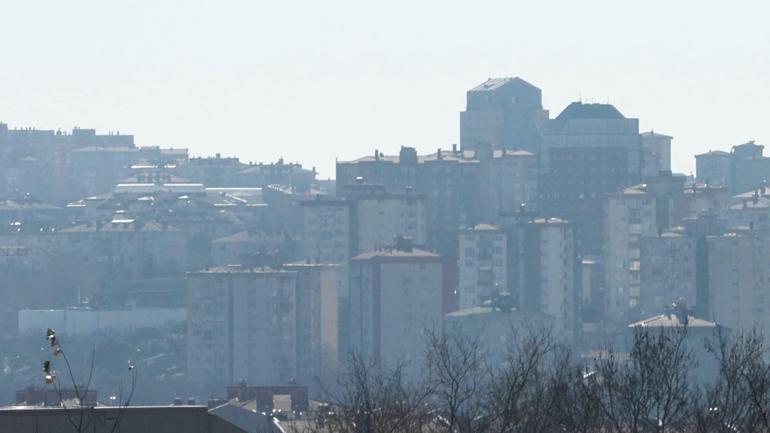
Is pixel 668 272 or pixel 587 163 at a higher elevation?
pixel 587 163

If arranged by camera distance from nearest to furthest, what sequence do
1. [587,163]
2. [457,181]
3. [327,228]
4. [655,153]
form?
[327,228] → [587,163] → [457,181] → [655,153]

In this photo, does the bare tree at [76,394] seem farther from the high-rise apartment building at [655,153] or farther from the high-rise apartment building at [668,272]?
the high-rise apartment building at [655,153]

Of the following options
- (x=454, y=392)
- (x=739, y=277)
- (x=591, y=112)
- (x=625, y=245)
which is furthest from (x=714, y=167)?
(x=454, y=392)

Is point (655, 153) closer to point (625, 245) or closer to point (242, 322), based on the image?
point (625, 245)

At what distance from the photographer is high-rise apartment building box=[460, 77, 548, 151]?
12975cm

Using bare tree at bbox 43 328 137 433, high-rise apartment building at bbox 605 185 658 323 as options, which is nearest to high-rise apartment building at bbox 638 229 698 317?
high-rise apartment building at bbox 605 185 658 323

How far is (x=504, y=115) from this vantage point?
433 ft

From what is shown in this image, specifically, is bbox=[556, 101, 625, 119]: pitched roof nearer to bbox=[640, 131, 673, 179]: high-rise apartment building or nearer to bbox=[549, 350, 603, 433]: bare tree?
bbox=[640, 131, 673, 179]: high-rise apartment building

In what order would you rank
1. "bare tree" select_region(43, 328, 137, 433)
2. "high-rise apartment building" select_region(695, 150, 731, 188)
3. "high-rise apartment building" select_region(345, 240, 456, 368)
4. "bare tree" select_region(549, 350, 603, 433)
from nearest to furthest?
"bare tree" select_region(43, 328, 137, 433) < "bare tree" select_region(549, 350, 603, 433) < "high-rise apartment building" select_region(345, 240, 456, 368) < "high-rise apartment building" select_region(695, 150, 731, 188)

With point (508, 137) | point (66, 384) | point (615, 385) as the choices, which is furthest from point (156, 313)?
point (615, 385)

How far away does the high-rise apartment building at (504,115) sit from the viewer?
130m

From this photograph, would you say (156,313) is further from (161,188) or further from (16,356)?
(161,188)

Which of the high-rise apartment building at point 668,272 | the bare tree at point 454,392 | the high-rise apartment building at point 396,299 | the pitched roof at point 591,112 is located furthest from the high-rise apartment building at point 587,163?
the bare tree at point 454,392

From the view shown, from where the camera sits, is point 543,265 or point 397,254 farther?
point 543,265
